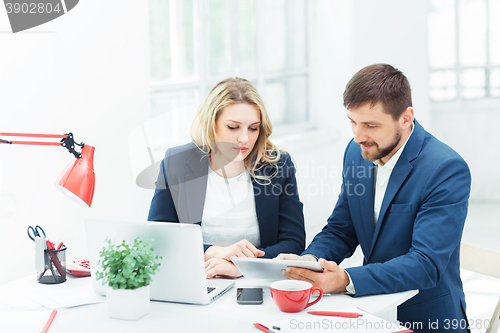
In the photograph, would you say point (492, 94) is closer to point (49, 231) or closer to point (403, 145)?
point (403, 145)

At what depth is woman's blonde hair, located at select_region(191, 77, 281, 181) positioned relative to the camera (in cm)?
196

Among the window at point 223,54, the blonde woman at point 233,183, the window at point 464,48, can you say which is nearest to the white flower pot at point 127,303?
the blonde woman at point 233,183

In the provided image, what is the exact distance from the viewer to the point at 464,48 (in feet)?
18.4

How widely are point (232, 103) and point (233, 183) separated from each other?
12.5 inches

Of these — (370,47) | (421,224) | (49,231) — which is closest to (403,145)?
(421,224)

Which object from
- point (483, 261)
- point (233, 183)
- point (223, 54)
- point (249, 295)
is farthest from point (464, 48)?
point (249, 295)

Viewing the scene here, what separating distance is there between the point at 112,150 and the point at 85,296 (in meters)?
0.89

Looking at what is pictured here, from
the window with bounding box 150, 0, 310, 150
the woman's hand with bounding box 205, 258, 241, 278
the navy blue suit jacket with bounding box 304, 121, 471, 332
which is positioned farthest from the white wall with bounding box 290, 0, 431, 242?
the woman's hand with bounding box 205, 258, 241, 278

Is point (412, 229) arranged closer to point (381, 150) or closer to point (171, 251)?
point (381, 150)

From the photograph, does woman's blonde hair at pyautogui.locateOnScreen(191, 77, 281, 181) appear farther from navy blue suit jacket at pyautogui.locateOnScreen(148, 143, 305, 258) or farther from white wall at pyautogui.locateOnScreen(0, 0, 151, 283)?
white wall at pyautogui.locateOnScreen(0, 0, 151, 283)

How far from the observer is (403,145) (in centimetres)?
168

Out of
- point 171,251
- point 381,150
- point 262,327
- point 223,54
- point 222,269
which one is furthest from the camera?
point 223,54

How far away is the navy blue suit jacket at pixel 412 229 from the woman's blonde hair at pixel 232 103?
34 centimetres

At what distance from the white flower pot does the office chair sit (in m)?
1.13
